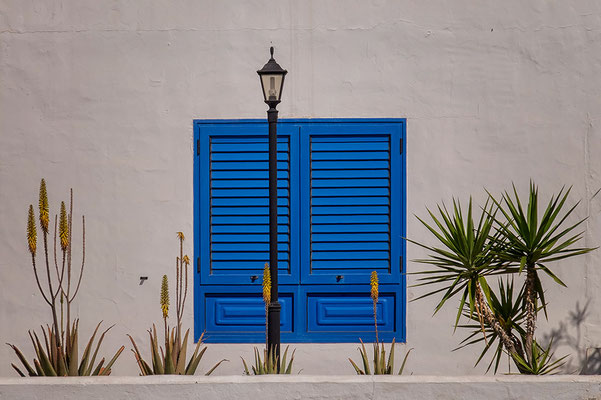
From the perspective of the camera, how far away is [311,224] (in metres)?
8.25

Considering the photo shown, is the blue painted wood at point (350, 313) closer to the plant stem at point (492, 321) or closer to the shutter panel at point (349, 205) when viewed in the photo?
the shutter panel at point (349, 205)

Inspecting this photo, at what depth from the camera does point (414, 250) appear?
8.16 metres

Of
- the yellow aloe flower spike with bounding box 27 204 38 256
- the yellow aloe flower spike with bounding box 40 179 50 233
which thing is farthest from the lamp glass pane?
the yellow aloe flower spike with bounding box 27 204 38 256

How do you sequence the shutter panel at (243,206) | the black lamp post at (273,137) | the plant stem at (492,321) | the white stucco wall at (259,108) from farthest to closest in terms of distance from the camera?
the shutter panel at (243,206)
the white stucco wall at (259,108)
the black lamp post at (273,137)
the plant stem at (492,321)

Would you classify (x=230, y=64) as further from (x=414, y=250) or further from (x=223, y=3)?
(x=414, y=250)

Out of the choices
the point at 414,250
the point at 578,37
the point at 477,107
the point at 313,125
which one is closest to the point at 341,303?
the point at 414,250

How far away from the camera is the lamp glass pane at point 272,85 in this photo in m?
7.07

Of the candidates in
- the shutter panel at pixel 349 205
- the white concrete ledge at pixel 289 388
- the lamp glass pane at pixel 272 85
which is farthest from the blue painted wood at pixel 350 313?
the white concrete ledge at pixel 289 388

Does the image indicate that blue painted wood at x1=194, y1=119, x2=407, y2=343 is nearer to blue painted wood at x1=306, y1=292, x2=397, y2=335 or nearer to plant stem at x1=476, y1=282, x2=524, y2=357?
blue painted wood at x1=306, y1=292, x2=397, y2=335

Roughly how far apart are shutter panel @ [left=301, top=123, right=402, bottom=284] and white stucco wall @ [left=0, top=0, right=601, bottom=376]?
0.21m

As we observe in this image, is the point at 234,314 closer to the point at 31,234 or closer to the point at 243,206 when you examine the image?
the point at 243,206

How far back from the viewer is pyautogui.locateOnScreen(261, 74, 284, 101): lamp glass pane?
23.2 feet

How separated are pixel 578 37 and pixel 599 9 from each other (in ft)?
1.08

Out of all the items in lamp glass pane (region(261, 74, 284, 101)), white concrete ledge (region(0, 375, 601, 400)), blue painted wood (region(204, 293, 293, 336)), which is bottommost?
white concrete ledge (region(0, 375, 601, 400))
